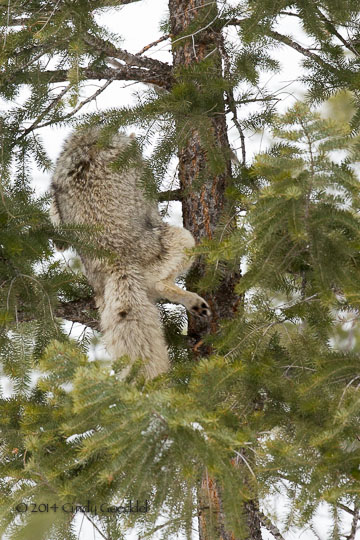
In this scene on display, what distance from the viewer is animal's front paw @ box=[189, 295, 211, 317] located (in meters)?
5.27

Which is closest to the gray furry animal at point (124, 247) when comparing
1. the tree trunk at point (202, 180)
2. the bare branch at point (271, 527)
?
the tree trunk at point (202, 180)

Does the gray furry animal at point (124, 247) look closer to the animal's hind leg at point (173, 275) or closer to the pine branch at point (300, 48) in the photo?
the animal's hind leg at point (173, 275)

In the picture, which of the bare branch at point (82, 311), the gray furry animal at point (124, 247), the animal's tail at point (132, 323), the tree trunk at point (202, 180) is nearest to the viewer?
the animal's tail at point (132, 323)

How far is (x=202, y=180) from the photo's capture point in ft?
17.2

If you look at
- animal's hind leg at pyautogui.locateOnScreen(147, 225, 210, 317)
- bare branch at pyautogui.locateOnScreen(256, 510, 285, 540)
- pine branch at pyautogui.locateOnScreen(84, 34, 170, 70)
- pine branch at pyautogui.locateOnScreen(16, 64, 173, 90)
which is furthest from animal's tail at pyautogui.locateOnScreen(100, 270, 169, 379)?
pine branch at pyautogui.locateOnScreen(84, 34, 170, 70)

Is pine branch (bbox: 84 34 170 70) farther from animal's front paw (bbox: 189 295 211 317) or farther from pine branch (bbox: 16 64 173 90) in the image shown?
animal's front paw (bbox: 189 295 211 317)

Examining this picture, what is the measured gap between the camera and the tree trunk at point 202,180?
16.7 feet

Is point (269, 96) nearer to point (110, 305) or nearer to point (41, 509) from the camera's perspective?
point (110, 305)

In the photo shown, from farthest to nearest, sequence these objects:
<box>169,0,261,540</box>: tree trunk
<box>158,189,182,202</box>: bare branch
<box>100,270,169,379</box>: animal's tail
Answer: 1. <box>158,189,182,202</box>: bare branch
2. <box>169,0,261,540</box>: tree trunk
3. <box>100,270,169,379</box>: animal's tail

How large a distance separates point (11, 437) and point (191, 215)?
7.31 ft

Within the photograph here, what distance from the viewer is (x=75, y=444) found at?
4.04 meters

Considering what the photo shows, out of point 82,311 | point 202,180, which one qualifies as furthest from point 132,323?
point 202,180

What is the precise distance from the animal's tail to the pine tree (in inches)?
15.0

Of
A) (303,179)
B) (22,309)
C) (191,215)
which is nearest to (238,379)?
(303,179)
